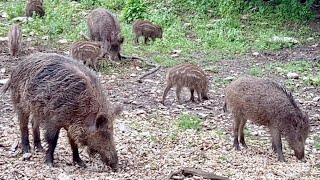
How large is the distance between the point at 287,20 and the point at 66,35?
5.45 metres

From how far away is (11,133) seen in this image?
7.70 metres

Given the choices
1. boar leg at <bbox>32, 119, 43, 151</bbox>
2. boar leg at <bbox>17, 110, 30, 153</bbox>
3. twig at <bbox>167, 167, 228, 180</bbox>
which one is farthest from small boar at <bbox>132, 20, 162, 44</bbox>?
twig at <bbox>167, 167, 228, 180</bbox>

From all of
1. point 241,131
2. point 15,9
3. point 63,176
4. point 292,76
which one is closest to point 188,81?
point 292,76

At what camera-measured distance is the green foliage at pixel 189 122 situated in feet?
28.4

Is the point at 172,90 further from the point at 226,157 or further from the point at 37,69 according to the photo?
the point at 37,69

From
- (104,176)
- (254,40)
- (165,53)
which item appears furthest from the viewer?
(254,40)

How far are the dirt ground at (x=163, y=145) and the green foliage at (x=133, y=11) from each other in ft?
16.4

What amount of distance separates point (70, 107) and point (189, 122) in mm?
2674

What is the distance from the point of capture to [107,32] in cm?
1314

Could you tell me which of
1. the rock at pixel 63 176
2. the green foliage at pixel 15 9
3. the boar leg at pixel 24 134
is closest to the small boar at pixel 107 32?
the green foliage at pixel 15 9

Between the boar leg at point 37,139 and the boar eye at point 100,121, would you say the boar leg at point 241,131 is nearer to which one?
the boar eye at point 100,121

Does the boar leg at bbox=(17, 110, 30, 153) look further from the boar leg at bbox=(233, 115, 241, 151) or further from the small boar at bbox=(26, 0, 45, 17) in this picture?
the small boar at bbox=(26, 0, 45, 17)

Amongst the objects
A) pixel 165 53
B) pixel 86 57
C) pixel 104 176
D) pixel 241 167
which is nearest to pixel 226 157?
pixel 241 167

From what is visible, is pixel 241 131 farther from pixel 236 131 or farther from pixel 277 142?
pixel 277 142
